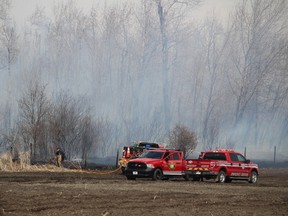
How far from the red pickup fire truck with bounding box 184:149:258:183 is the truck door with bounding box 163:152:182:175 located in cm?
51

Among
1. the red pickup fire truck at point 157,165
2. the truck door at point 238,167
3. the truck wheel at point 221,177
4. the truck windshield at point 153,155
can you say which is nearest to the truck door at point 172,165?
the red pickup fire truck at point 157,165

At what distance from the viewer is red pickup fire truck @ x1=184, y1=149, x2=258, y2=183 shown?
101 feet

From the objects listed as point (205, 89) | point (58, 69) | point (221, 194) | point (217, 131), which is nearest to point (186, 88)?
point (205, 89)

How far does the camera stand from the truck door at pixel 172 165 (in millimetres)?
31969

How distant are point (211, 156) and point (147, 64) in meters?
22.9

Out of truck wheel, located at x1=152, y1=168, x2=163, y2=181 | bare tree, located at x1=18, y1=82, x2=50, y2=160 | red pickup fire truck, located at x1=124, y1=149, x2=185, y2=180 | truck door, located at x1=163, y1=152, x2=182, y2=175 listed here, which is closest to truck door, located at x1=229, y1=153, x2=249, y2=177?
red pickup fire truck, located at x1=124, y1=149, x2=185, y2=180

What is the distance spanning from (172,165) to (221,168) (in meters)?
2.71

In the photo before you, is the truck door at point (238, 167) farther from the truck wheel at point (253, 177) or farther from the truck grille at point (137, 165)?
the truck grille at point (137, 165)

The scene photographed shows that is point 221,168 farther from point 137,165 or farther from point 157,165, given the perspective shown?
point 137,165

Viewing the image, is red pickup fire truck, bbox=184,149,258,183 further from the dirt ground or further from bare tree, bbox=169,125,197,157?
bare tree, bbox=169,125,197,157

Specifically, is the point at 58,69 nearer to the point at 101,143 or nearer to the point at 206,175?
the point at 101,143

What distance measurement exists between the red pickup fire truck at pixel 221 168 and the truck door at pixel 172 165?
511mm

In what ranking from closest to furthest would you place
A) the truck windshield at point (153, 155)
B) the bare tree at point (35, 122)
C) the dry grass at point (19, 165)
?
the truck windshield at point (153, 155) < the dry grass at point (19, 165) < the bare tree at point (35, 122)

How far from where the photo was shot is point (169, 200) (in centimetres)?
1859
